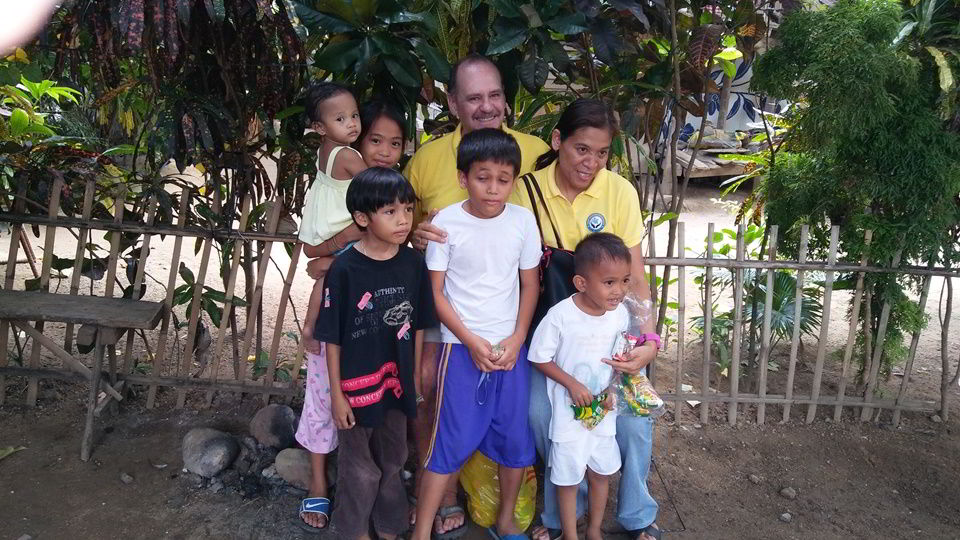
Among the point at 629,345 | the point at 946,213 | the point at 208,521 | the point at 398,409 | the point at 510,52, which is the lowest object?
the point at 208,521

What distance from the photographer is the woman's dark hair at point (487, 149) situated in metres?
2.28

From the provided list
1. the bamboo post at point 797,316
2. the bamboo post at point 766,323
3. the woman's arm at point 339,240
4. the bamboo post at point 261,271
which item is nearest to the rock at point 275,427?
the bamboo post at point 261,271

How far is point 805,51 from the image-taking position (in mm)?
3209

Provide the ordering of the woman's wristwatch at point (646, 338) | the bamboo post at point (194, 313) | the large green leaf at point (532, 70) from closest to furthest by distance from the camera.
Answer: the woman's wristwatch at point (646, 338)
the large green leaf at point (532, 70)
the bamboo post at point (194, 313)

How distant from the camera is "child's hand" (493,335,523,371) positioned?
2428 millimetres

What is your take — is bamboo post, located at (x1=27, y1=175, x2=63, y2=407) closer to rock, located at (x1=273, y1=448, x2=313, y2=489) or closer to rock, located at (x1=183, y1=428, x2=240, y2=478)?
rock, located at (x1=183, y1=428, x2=240, y2=478)

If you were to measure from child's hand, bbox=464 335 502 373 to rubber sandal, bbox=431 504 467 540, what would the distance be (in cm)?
69

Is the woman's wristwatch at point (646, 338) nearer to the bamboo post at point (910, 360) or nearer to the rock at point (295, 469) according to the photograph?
the rock at point (295, 469)

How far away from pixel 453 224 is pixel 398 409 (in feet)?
2.35

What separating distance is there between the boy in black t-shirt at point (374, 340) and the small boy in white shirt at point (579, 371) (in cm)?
45

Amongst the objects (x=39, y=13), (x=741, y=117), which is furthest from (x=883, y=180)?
(x=741, y=117)

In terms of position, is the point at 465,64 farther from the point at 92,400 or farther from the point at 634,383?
the point at 92,400

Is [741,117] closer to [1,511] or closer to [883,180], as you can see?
[883,180]

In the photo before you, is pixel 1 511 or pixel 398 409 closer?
pixel 398 409
